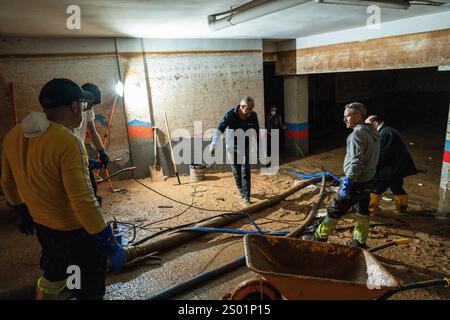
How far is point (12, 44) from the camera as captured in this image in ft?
19.3

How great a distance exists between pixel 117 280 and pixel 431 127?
44.4 feet

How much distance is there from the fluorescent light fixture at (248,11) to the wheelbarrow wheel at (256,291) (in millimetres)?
3120

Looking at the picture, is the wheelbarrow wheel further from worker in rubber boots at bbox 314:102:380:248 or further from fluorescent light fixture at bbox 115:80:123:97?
fluorescent light fixture at bbox 115:80:123:97

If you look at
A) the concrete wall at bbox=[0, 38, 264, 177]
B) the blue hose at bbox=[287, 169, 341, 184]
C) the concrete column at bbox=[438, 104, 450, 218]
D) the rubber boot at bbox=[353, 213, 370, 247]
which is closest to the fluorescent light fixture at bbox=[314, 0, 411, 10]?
the concrete column at bbox=[438, 104, 450, 218]

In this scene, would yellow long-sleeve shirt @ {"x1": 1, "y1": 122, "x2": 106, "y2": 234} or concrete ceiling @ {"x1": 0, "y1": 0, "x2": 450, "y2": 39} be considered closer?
yellow long-sleeve shirt @ {"x1": 1, "y1": 122, "x2": 106, "y2": 234}

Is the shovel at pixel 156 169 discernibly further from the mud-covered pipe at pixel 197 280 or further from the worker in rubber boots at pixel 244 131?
the mud-covered pipe at pixel 197 280

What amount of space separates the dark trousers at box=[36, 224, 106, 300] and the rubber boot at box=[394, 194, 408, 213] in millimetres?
4757

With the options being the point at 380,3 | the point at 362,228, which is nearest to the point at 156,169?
the point at 362,228

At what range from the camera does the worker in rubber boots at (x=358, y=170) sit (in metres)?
3.38

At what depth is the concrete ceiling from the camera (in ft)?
12.6

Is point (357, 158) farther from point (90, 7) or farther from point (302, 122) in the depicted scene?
point (302, 122)

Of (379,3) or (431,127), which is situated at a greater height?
(379,3)

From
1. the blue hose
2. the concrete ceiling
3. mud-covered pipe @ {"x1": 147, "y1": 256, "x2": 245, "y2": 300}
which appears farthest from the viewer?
the blue hose
